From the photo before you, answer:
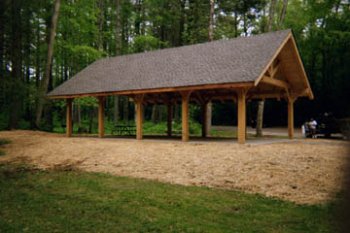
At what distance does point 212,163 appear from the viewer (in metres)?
11.2

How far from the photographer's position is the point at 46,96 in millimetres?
22391

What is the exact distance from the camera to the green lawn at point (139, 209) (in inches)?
246

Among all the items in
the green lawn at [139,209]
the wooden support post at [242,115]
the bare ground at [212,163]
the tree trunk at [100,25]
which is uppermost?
the tree trunk at [100,25]

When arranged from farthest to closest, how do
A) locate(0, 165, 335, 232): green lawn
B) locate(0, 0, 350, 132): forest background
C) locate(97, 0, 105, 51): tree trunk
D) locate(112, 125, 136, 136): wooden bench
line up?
locate(97, 0, 105, 51): tree trunk → locate(0, 0, 350, 132): forest background → locate(112, 125, 136, 136): wooden bench → locate(0, 165, 335, 232): green lawn

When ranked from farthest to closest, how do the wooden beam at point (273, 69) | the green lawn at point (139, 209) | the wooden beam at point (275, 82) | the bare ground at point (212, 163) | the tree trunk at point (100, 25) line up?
the tree trunk at point (100, 25), the wooden beam at point (273, 69), the wooden beam at point (275, 82), the bare ground at point (212, 163), the green lawn at point (139, 209)

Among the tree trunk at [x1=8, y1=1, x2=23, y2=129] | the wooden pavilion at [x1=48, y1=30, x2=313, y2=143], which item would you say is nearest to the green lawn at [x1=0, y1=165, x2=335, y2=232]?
the wooden pavilion at [x1=48, y1=30, x2=313, y2=143]

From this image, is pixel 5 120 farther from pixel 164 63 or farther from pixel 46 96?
pixel 164 63

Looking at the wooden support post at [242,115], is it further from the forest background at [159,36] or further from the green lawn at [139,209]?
the forest background at [159,36]

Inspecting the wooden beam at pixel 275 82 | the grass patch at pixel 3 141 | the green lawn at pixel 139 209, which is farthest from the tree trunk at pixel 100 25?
the green lawn at pixel 139 209

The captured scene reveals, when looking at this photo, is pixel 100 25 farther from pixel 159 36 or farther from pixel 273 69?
pixel 273 69

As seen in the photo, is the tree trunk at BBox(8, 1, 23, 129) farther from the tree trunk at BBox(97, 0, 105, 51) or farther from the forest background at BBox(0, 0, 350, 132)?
the tree trunk at BBox(97, 0, 105, 51)

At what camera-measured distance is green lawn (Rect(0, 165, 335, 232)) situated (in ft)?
20.5

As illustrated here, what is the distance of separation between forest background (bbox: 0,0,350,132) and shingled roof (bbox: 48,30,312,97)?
15.1 ft

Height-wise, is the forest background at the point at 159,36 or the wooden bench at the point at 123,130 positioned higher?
the forest background at the point at 159,36
